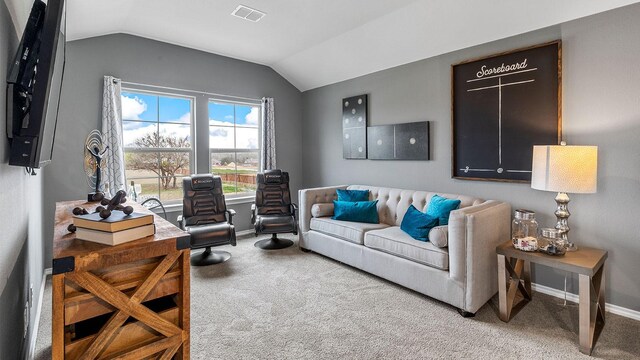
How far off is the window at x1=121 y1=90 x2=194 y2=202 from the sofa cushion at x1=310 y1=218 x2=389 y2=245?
7.40 ft

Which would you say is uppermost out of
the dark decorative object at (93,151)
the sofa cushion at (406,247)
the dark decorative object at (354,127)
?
the dark decorative object at (354,127)

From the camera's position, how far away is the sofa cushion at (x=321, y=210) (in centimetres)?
424

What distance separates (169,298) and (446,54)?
3725 millimetres

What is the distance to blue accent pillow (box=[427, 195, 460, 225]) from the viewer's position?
3.16 metres

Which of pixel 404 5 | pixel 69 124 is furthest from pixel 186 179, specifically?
pixel 404 5

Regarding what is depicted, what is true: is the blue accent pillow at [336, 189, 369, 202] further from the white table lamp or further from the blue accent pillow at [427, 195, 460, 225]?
the white table lamp

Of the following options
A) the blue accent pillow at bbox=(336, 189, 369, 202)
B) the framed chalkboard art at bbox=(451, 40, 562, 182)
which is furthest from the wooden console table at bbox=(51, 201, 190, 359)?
the framed chalkboard art at bbox=(451, 40, 562, 182)

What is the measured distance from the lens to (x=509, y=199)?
3.25 m

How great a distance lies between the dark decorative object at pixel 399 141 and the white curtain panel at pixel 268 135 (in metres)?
1.72

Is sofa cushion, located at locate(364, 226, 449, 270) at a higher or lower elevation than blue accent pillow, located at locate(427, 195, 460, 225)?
lower

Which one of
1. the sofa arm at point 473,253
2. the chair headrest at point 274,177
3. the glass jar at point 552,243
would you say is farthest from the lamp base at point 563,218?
the chair headrest at point 274,177

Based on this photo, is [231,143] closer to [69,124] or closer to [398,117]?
[69,124]

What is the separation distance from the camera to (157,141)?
4.51 metres

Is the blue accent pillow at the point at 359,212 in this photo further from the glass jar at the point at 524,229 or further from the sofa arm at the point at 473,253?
the glass jar at the point at 524,229
